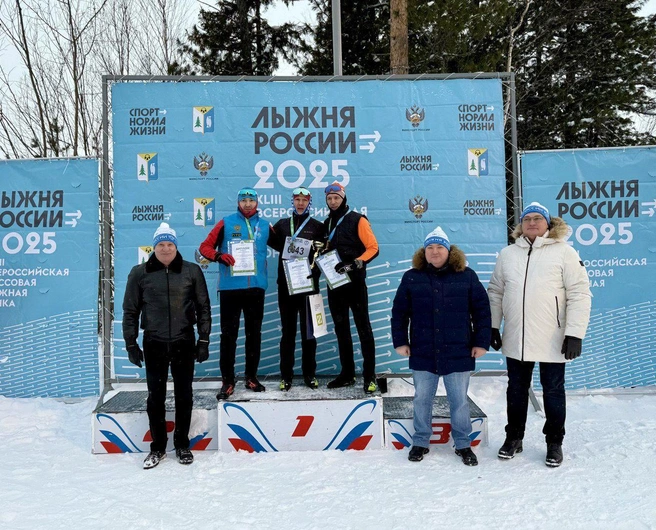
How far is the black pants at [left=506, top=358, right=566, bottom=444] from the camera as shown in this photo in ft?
12.1

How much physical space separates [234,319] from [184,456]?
111 centimetres

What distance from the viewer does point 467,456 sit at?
372 centimetres

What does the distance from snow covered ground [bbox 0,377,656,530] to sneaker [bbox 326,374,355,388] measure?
636mm

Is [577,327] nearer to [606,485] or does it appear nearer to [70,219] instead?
[606,485]

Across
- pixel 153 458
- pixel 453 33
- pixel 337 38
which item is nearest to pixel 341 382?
pixel 153 458

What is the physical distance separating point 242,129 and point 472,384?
11.4 ft

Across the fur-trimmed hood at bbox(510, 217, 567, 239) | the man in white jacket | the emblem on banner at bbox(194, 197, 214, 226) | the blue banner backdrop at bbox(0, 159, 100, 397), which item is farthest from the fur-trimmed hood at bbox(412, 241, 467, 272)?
the blue banner backdrop at bbox(0, 159, 100, 397)

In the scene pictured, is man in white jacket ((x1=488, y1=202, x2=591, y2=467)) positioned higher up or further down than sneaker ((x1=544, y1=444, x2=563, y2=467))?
higher up

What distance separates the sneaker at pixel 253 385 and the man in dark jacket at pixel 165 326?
63cm

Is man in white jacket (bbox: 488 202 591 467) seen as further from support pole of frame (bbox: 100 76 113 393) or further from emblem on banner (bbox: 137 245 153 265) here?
support pole of frame (bbox: 100 76 113 393)

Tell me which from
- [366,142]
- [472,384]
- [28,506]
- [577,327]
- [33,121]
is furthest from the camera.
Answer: [33,121]

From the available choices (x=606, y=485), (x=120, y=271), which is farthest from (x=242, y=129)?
(x=606, y=485)

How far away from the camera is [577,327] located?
139 inches

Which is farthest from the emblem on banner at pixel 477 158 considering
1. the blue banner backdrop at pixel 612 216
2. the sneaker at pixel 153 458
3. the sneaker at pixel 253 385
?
the sneaker at pixel 153 458
